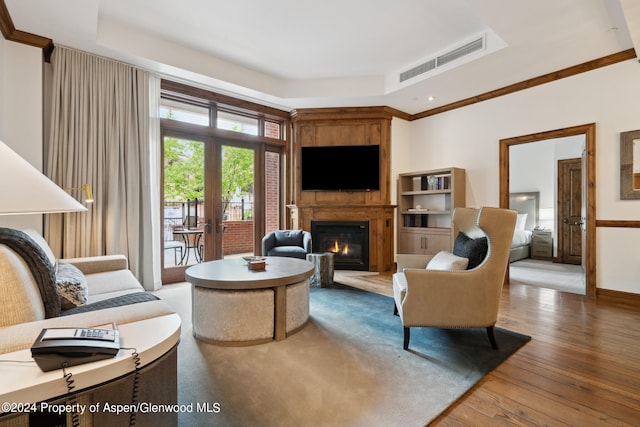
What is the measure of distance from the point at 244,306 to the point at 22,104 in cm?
307

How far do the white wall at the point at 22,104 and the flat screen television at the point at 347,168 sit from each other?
3.62 meters

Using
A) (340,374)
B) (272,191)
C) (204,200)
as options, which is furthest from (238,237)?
(340,374)

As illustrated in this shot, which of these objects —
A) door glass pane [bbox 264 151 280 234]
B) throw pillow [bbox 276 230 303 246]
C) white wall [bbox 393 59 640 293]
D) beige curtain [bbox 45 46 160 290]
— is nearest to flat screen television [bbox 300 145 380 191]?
door glass pane [bbox 264 151 280 234]

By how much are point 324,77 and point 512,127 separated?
2874mm

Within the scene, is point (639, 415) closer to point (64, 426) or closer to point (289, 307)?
point (289, 307)

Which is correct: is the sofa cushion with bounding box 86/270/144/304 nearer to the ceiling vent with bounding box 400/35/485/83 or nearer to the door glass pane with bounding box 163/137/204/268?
the door glass pane with bounding box 163/137/204/268

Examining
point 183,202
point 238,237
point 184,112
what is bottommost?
point 238,237

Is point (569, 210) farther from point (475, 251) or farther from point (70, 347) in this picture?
point (70, 347)

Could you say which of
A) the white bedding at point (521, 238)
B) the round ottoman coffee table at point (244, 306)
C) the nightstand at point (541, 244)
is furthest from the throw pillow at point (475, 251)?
the nightstand at point (541, 244)

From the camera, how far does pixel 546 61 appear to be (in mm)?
3646

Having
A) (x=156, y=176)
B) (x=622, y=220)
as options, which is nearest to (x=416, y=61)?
(x=622, y=220)

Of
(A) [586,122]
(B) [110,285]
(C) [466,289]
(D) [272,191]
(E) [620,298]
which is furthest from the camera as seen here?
(D) [272,191]

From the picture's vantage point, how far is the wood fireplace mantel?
208 inches

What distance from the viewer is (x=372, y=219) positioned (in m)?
5.31
